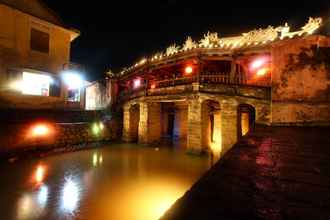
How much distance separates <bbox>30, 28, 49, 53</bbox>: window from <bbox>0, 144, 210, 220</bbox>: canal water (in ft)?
28.2

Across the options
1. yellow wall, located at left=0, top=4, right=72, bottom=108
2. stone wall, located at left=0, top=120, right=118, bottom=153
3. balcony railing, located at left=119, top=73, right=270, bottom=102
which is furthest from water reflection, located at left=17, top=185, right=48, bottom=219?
balcony railing, located at left=119, top=73, right=270, bottom=102

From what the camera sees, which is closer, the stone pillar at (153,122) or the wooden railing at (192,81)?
the wooden railing at (192,81)

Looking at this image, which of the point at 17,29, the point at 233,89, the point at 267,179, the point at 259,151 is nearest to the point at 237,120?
the point at 233,89

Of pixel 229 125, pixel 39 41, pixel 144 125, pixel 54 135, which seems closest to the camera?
pixel 229 125

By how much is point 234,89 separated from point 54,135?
14.1 meters

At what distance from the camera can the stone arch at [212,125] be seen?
1438cm

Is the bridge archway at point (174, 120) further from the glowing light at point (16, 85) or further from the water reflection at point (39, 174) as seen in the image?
the glowing light at point (16, 85)

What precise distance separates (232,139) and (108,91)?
53.3ft

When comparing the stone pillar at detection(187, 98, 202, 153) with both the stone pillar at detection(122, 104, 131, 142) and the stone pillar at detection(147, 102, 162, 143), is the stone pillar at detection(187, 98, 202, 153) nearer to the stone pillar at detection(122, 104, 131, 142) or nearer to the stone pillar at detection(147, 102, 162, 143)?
the stone pillar at detection(147, 102, 162, 143)

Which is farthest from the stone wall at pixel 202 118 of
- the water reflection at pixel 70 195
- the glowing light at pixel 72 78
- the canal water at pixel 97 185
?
the water reflection at pixel 70 195

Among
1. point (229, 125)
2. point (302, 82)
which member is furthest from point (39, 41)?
point (302, 82)

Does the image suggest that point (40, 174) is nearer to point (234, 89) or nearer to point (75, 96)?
point (234, 89)

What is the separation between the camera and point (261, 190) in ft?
6.59

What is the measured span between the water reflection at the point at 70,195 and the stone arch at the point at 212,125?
887 cm
